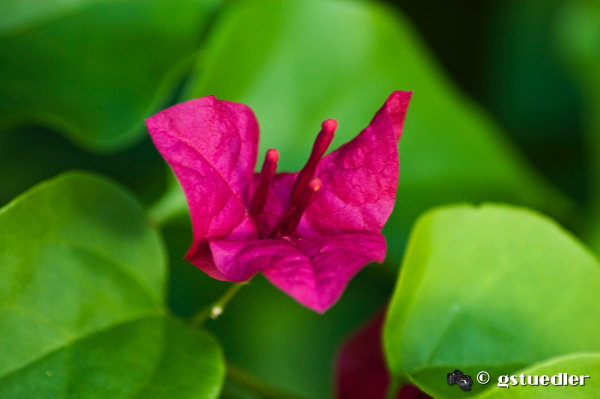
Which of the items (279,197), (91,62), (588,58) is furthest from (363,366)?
(588,58)

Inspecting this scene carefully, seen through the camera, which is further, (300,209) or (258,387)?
(258,387)

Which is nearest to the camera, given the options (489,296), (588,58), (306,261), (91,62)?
(306,261)

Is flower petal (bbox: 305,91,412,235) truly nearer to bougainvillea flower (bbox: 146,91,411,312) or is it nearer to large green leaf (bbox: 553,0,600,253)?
bougainvillea flower (bbox: 146,91,411,312)

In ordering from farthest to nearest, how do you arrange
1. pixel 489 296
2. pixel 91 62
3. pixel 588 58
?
1. pixel 588 58
2. pixel 91 62
3. pixel 489 296

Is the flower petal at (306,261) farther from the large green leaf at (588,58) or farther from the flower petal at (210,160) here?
the large green leaf at (588,58)

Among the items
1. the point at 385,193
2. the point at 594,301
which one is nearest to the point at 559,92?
the point at 594,301

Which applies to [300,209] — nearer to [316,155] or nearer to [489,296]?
[316,155]

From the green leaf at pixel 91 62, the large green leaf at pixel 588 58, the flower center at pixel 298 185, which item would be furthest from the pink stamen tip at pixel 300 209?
the large green leaf at pixel 588 58
